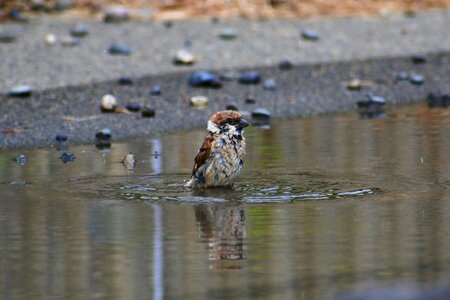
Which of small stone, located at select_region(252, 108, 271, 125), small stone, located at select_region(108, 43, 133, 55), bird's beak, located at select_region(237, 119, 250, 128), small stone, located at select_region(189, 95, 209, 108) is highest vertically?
small stone, located at select_region(108, 43, 133, 55)

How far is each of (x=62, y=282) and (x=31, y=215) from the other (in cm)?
157

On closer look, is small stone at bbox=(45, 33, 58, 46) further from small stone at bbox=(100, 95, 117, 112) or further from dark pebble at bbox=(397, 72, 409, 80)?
dark pebble at bbox=(397, 72, 409, 80)

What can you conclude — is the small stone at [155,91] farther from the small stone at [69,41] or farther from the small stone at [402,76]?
the small stone at [402,76]

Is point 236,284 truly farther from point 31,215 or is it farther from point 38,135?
point 38,135

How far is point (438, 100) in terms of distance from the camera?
1124cm

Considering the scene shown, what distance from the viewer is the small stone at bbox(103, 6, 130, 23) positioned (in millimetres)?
14234

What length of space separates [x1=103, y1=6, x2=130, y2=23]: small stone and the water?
17.1ft

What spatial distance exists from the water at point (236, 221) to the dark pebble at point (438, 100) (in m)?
1.77

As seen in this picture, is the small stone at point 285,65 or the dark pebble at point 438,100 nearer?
the dark pebble at point 438,100

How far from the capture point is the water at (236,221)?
4.88 metres

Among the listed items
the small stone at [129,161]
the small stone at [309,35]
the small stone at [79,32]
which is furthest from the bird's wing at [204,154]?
the small stone at [309,35]

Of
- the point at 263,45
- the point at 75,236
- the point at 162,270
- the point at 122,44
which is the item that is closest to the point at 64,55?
the point at 122,44

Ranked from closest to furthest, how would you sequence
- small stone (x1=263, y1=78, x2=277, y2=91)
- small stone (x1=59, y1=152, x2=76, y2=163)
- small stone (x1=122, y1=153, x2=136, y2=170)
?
small stone (x1=122, y1=153, x2=136, y2=170) → small stone (x1=59, y1=152, x2=76, y2=163) → small stone (x1=263, y1=78, x2=277, y2=91)

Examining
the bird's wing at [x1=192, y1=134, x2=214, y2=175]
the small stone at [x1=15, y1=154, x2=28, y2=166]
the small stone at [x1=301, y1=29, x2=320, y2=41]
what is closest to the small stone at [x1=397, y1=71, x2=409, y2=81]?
the small stone at [x1=301, y1=29, x2=320, y2=41]
